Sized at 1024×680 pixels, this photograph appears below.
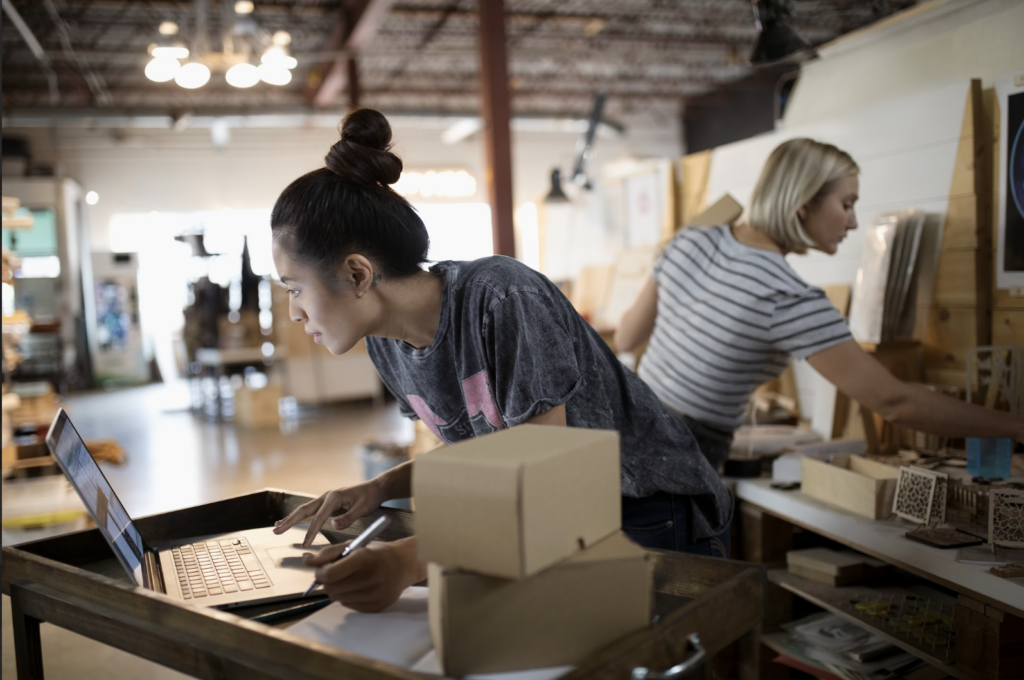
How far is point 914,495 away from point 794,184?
32.4 inches

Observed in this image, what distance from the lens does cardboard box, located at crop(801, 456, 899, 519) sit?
2033 millimetres

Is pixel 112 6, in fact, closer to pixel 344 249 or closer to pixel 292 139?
pixel 292 139

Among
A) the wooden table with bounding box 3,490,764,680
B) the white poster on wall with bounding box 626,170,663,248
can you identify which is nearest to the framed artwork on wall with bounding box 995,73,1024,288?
the wooden table with bounding box 3,490,764,680

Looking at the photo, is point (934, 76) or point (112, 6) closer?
point (934, 76)

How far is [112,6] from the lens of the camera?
30.0ft

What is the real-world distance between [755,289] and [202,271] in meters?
10.9

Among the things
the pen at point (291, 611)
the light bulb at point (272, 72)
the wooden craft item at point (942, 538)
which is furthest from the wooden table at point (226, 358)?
the pen at point (291, 611)

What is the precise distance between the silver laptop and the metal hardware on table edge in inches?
22.0

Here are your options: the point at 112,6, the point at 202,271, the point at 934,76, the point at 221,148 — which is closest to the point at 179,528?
the point at 934,76

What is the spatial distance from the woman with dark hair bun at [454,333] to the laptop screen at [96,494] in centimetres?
24

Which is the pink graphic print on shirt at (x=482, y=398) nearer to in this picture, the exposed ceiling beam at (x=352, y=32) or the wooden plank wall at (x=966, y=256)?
the wooden plank wall at (x=966, y=256)

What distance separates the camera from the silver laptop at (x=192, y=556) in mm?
1228

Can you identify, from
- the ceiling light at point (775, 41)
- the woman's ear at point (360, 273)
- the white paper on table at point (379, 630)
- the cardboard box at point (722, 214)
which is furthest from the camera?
the ceiling light at point (775, 41)

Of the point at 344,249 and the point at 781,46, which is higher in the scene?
the point at 781,46
